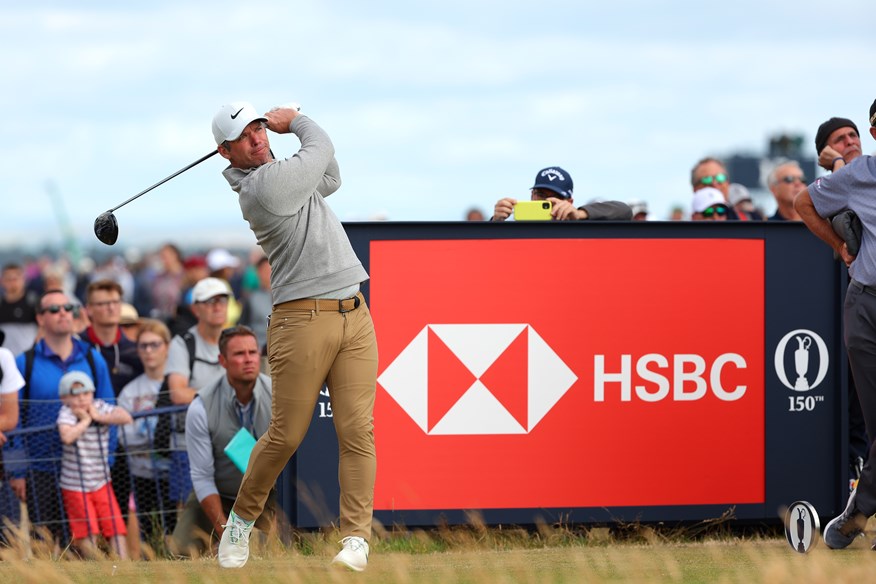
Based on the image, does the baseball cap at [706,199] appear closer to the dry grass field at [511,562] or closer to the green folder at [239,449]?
the dry grass field at [511,562]

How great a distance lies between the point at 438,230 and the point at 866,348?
2.42 meters

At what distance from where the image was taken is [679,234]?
27.2 feet

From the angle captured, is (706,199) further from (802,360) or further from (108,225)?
(108,225)

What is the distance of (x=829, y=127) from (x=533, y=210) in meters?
1.71

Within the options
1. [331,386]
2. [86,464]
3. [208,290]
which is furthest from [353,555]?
[208,290]

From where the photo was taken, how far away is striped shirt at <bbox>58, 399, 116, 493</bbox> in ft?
31.8

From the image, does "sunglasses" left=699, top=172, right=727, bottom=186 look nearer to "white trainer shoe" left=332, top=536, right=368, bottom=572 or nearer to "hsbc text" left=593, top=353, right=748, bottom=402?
"hsbc text" left=593, top=353, right=748, bottom=402

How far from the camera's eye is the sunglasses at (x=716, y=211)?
407 inches

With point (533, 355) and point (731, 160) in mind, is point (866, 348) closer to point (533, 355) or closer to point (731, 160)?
point (533, 355)

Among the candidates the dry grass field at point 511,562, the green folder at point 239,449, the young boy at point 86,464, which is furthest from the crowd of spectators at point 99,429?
the dry grass field at point 511,562

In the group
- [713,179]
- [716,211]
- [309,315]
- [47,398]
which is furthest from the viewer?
[713,179]

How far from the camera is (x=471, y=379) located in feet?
26.8

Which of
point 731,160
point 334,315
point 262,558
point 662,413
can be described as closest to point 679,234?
point 662,413

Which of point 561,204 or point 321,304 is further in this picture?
point 561,204
